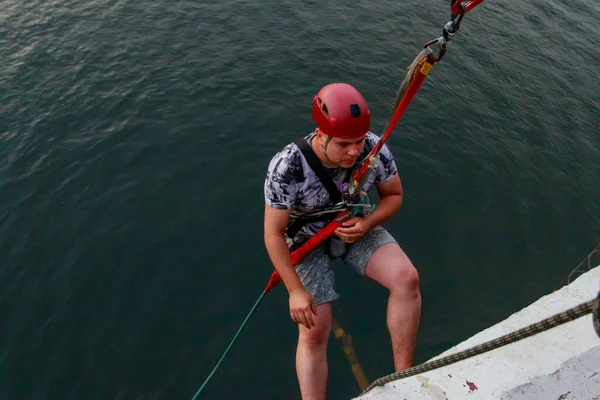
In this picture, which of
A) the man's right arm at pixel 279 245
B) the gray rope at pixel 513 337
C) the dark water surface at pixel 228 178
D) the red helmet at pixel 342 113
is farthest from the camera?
the dark water surface at pixel 228 178

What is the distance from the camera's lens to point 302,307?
4105 millimetres

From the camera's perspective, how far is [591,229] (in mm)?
8266

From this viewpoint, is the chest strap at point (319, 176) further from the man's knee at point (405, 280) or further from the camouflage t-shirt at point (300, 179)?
the man's knee at point (405, 280)

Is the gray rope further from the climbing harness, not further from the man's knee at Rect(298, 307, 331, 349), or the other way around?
the climbing harness

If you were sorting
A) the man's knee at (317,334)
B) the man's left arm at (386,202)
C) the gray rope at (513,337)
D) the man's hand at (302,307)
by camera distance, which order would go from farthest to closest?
the man's left arm at (386,202) → the man's knee at (317,334) → the man's hand at (302,307) → the gray rope at (513,337)

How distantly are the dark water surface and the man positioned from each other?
1.80 metres

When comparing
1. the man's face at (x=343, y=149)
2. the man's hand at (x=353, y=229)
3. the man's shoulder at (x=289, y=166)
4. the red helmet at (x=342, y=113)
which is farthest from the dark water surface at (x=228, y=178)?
the red helmet at (x=342, y=113)

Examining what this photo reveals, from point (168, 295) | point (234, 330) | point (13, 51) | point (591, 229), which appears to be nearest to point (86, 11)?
point (13, 51)

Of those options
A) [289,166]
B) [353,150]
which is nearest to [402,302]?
[353,150]

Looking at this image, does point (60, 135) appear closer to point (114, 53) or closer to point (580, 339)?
point (114, 53)

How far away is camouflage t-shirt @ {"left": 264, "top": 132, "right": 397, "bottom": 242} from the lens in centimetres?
417

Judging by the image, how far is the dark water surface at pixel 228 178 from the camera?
6.29 meters

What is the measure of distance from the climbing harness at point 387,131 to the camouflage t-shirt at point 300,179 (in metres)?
0.13

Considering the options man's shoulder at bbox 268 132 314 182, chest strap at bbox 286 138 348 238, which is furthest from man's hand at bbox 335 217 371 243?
man's shoulder at bbox 268 132 314 182
